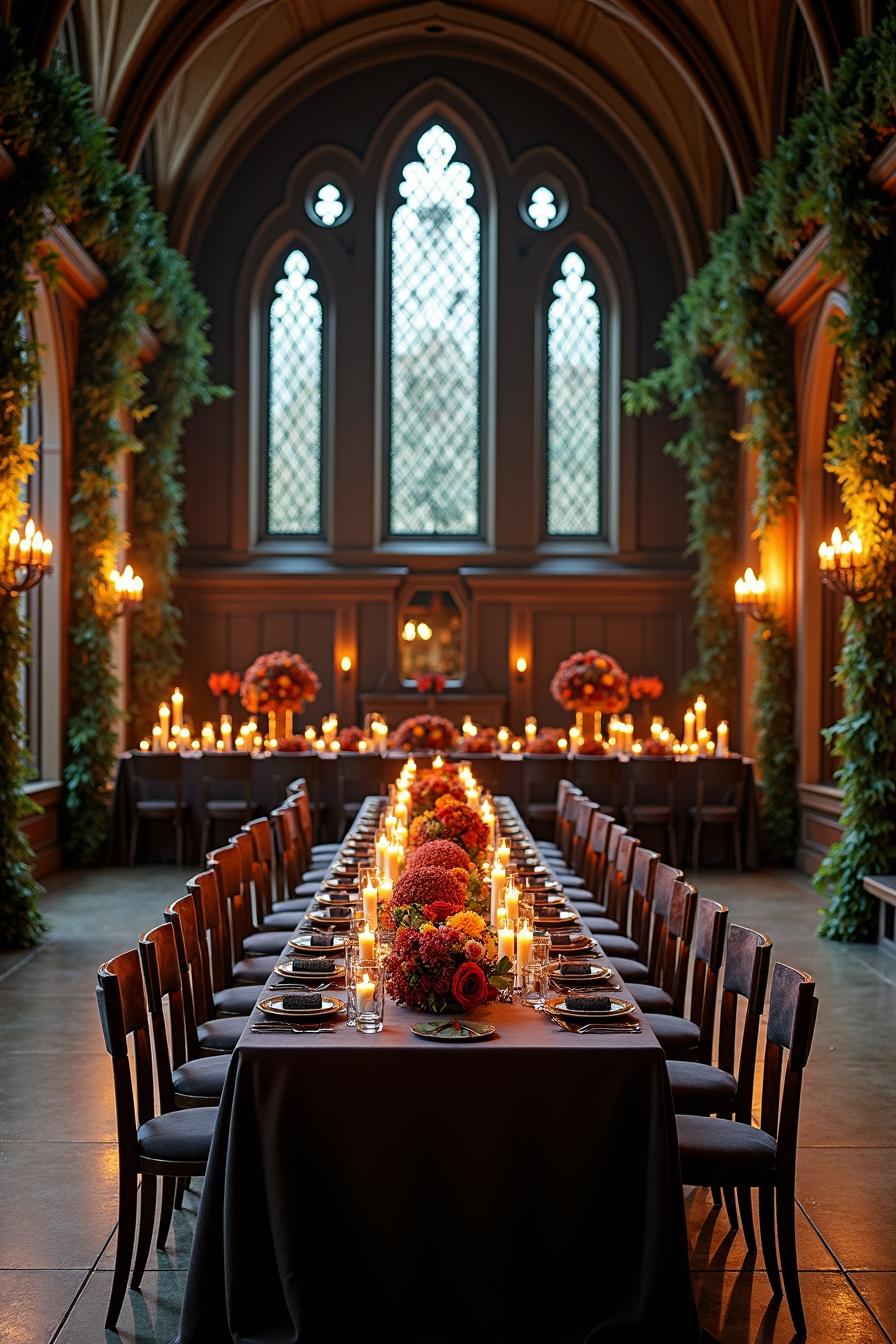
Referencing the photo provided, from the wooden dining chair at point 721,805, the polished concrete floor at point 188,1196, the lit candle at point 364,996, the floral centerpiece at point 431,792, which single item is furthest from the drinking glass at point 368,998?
the wooden dining chair at point 721,805

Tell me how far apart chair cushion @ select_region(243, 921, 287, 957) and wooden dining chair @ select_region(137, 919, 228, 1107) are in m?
1.50

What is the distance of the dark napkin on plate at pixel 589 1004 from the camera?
373 centimetres

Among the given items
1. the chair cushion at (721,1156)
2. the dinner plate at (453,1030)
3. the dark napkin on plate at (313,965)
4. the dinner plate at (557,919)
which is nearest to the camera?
the dinner plate at (453,1030)

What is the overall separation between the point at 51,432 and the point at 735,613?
719 cm

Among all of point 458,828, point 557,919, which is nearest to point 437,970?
point 557,919

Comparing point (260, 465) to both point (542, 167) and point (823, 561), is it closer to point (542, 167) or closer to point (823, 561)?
point (542, 167)

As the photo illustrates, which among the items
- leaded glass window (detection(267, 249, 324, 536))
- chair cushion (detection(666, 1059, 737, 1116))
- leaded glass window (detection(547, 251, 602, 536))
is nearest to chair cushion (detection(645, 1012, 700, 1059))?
chair cushion (detection(666, 1059, 737, 1116))

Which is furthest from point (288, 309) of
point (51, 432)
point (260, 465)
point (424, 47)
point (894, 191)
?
point (894, 191)

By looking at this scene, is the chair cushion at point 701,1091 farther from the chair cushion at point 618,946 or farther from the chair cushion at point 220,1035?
the chair cushion at point 618,946

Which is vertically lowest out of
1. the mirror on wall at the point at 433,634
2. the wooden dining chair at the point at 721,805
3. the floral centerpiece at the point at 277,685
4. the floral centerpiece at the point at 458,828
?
the wooden dining chair at the point at 721,805

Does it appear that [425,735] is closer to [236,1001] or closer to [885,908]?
[885,908]

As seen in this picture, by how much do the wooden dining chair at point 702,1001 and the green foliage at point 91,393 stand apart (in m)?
4.98

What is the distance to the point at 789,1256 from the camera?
3662 mm

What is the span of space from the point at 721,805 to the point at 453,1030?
29.2ft
